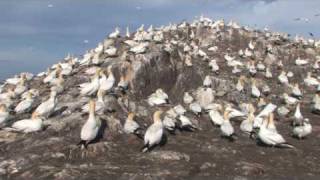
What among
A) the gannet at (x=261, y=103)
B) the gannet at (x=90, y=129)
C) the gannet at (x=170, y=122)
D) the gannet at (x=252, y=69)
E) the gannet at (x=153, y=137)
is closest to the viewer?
the gannet at (x=90, y=129)

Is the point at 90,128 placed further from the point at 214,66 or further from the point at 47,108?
the point at 214,66

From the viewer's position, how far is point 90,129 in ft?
98.0

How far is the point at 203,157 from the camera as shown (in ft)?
100

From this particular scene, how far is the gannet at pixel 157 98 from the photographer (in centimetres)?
3953

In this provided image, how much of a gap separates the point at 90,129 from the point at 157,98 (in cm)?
1079

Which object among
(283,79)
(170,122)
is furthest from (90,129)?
(283,79)

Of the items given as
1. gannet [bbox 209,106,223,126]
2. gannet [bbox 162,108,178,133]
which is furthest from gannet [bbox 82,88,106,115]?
gannet [bbox 209,106,223,126]

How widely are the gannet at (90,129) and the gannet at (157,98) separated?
8.87 meters

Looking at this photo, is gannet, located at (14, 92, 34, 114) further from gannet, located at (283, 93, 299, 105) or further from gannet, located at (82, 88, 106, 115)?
gannet, located at (283, 93, 299, 105)

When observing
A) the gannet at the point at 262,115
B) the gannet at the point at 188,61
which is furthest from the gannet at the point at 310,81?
the gannet at the point at 262,115

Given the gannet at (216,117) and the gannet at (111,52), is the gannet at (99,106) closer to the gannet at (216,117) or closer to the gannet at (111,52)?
the gannet at (216,117)

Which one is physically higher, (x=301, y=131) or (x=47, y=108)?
(x=47, y=108)

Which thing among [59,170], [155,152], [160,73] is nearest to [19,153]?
[59,170]

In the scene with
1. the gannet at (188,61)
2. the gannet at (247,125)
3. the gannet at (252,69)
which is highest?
the gannet at (188,61)
